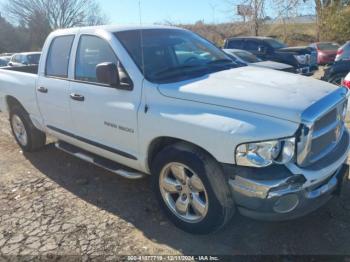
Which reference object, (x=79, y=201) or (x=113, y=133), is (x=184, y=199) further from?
(x=79, y=201)

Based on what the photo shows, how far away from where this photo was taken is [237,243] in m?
3.37

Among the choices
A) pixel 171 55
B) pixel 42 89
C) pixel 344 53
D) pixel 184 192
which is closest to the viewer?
pixel 184 192

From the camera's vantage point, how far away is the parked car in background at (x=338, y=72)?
28.7 feet

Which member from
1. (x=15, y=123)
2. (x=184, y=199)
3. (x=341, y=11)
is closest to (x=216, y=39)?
(x=341, y=11)

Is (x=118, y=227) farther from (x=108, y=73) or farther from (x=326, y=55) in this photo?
(x=326, y=55)

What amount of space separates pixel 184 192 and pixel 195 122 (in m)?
0.75

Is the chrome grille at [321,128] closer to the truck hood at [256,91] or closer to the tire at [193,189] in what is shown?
the truck hood at [256,91]

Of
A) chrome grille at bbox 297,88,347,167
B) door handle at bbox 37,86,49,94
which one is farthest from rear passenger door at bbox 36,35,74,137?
chrome grille at bbox 297,88,347,167

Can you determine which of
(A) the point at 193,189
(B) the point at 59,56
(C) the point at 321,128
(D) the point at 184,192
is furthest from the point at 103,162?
(C) the point at 321,128

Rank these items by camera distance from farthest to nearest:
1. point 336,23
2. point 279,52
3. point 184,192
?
1. point 336,23
2. point 279,52
3. point 184,192

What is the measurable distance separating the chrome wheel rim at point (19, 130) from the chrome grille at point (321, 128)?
177 inches

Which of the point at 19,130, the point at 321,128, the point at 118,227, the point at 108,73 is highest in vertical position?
the point at 108,73

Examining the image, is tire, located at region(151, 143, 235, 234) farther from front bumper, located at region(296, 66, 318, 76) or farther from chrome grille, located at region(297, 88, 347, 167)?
front bumper, located at region(296, 66, 318, 76)

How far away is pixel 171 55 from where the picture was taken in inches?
160
